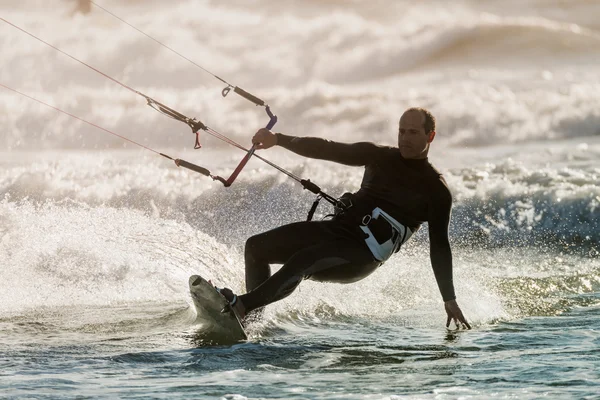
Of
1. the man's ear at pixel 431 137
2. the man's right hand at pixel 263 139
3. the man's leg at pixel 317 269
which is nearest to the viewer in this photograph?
the man's leg at pixel 317 269

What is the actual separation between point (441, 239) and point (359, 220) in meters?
0.79

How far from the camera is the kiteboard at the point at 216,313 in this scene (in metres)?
7.65

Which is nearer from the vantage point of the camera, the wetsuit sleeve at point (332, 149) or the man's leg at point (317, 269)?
the man's leg at point (317, 269)

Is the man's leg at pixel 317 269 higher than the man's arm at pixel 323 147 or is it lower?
lower

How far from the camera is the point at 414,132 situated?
327 inches

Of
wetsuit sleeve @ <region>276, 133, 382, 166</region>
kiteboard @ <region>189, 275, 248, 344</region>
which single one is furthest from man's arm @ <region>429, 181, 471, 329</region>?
kiteboard @ <region>189, 275, 248, 344</region>

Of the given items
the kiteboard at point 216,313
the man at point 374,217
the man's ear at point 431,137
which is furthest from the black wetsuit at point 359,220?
the kiteboard at point 216,313

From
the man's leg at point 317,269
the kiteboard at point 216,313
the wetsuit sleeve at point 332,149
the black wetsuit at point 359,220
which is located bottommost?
the kiteboard at point 216,313

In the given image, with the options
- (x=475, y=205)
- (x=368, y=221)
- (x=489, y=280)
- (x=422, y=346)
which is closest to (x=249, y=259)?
(x=368, y=221)

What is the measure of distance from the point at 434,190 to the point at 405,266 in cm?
568

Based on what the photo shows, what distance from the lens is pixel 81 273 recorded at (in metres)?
12.0

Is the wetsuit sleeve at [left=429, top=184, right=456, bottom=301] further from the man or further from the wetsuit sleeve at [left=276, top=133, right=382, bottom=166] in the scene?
the wetsuit sleeve at [left=276, top=133, right=382, bottom=166]

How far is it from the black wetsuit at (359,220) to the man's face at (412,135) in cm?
10

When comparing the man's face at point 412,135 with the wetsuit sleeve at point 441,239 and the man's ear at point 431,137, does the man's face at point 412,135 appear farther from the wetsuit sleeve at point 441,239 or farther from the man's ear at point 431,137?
the wetsuit sleeve at point 441,239
